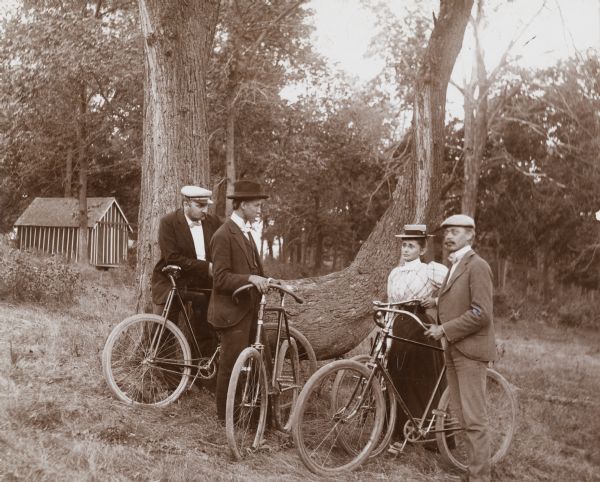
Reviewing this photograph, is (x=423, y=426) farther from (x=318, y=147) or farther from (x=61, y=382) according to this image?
(x=318, y=147)

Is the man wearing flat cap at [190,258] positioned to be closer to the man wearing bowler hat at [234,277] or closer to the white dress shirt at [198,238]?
the white dress shirt at [198,238]

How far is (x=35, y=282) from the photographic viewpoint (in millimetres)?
12805

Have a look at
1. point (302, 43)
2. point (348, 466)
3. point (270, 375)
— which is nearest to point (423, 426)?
point (348, 466)

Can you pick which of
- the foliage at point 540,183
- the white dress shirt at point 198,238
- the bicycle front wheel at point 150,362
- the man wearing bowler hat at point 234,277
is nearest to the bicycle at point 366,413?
the man wearing bowler hat at point 234,277

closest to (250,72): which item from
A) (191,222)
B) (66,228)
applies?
(66,228)

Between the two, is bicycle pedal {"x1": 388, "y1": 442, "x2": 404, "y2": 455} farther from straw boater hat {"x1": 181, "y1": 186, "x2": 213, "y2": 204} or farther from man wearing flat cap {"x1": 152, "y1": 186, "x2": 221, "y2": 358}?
straw boater hat {"x1": 181, "y1": 186, "x2": 213, "y2": 204}

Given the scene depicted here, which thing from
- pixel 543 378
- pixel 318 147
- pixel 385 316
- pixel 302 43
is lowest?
pixel 543 378

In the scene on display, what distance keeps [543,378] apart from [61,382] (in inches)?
404

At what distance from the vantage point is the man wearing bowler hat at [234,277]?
5.90 m

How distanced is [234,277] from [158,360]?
4.35 feet

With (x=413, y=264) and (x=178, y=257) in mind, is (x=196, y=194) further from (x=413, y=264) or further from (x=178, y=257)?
(x=413, y=264)

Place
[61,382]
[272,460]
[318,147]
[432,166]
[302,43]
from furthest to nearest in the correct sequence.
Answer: [318,147]
[302,43]
[432,166]
[61,382]
[272,460]

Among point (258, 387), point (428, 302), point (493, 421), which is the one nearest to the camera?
point (258, 387)

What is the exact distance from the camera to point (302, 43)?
28.2m
